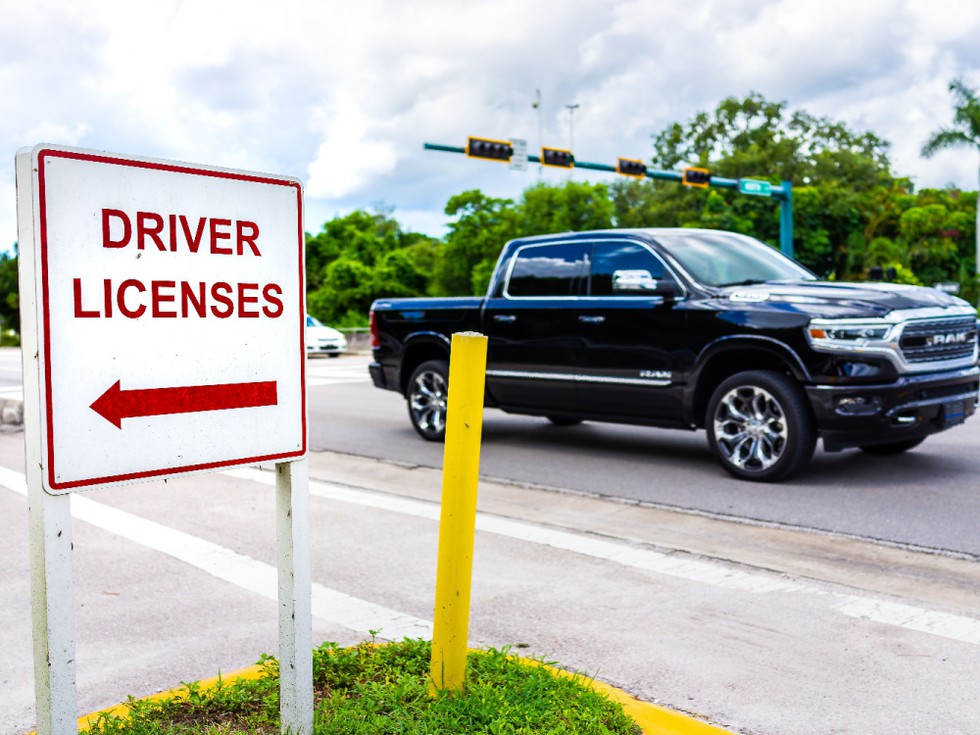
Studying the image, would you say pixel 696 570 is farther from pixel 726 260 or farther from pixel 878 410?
pixel 726 260

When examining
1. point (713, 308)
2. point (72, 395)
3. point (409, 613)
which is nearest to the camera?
point (72, 395)

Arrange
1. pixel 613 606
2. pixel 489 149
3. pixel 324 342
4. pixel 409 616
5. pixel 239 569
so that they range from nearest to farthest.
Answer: pixel 409 616 → pixel 613 606 → pixel 239 569 → pixel 489 149 → pixel 324 342

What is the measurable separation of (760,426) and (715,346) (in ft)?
2.36

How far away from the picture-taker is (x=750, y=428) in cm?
810

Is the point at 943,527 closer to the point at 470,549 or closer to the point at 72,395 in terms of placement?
Answer: the point at 470,549

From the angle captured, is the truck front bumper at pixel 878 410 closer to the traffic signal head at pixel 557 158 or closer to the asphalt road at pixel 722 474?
the asphalt road at pixel 722 474

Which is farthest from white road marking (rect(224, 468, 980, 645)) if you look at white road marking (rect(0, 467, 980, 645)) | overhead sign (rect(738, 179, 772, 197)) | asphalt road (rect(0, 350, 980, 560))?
overhead sign (rect(738, 179, 772, 197))

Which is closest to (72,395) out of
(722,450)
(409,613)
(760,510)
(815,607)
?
(409,613)

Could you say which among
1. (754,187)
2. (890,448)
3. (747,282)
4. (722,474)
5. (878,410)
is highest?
(754,187)

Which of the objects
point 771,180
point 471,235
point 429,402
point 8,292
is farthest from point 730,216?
point 8,292

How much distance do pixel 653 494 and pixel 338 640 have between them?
3.71 meters

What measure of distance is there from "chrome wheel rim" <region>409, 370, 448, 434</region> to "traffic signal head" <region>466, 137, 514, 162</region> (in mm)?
16917

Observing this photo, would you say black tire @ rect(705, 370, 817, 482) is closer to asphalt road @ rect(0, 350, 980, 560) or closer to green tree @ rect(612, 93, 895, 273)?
asphalt road @ rect(0, 350, 980, 560)

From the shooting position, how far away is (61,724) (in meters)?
2.57
